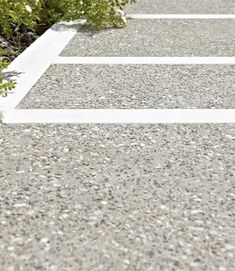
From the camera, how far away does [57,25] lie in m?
8.47

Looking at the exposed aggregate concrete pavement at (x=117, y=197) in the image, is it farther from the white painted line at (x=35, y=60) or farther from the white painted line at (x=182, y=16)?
the white painted line at (x=182, y=16)

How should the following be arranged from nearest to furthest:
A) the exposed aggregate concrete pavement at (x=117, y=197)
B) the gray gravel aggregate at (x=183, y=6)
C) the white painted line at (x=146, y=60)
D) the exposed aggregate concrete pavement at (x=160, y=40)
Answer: the exposed aggregate concrete pavement at (x=117, y=197), the white painted line at (x=146, y=60), the exposed aggregate concrete pavement at (x=160, y=40), the gray gravel aggregate at (x=183, y=6)

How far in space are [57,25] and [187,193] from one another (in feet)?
17.9

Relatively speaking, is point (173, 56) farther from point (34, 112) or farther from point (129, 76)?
point (34, 112)

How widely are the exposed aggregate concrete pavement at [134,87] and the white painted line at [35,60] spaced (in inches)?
3.5

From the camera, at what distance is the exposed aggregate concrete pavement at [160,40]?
721cm

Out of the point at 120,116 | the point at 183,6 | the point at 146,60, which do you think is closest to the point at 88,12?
the point at 146,60

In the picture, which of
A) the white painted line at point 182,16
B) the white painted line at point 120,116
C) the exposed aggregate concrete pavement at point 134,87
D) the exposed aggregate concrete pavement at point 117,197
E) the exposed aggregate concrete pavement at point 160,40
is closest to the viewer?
the exposed aggregate concrete pavement at point 117,197

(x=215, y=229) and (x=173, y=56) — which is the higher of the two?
(x=215, y=229)

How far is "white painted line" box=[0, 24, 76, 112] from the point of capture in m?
5.36

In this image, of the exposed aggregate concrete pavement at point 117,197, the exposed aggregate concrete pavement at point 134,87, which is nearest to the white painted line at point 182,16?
the exposed aggregate concrete pavement at point 134,87

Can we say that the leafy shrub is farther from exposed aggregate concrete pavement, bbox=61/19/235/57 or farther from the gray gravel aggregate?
the gray gravel aggregate

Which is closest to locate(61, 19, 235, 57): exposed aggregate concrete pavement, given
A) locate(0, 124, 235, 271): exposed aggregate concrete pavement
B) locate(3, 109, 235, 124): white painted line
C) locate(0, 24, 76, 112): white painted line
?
locate(0, 24, 76, 112): white painted line

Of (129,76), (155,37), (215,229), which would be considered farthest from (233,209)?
(155,37)
